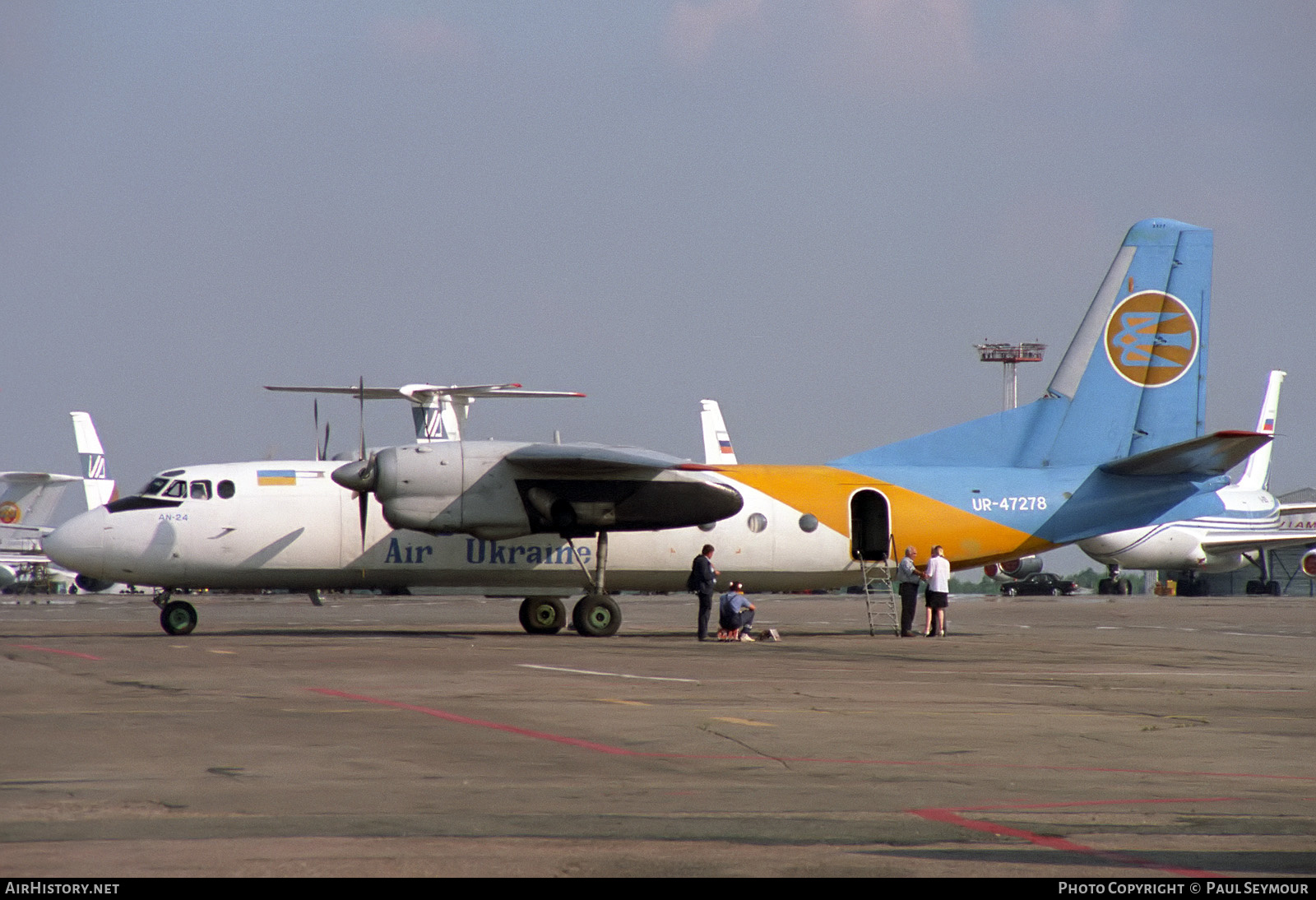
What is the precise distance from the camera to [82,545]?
A: 76.3 feet

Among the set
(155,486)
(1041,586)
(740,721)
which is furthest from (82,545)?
(1041,586)

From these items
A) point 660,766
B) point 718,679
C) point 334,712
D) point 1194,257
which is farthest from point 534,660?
point 1194,257

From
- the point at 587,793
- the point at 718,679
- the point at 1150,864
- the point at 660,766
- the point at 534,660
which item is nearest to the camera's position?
the point at 1150,864

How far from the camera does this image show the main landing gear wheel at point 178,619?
77.2 ft

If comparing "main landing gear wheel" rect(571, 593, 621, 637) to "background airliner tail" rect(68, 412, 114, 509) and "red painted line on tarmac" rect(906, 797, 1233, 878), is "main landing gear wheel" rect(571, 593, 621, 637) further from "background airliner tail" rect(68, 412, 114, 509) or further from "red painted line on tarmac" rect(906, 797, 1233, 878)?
"background airliner tail" rect(68, 412, 114, 509)

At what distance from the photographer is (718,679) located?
48.9ft

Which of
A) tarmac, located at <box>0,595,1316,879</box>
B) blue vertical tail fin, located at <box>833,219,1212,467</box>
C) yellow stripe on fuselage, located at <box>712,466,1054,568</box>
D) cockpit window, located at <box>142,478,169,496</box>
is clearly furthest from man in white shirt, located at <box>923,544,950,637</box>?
cockpit window, located at <box>142,478,169,496</box>

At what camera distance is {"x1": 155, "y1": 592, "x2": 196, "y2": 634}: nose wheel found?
23516 millimetres

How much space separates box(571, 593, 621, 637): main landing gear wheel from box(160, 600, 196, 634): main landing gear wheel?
6916 mm

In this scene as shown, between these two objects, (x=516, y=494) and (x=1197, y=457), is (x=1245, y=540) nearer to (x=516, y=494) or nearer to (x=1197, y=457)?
(x=1197, y=457)

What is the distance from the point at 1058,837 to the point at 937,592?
717 inches

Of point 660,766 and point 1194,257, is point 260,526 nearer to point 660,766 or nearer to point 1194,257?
point 660,766

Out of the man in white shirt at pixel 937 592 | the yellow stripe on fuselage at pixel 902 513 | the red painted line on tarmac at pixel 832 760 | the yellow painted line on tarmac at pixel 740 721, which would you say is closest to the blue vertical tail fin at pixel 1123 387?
the yellow stripe on fuselage at pixel 902 513

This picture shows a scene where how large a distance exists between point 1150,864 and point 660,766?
11.8 feet
